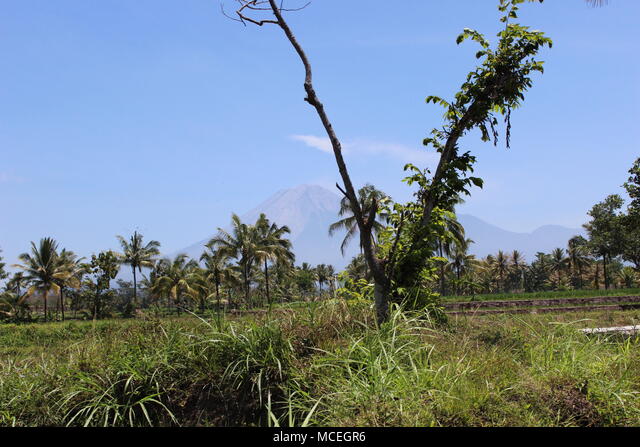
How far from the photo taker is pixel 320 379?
169 inches

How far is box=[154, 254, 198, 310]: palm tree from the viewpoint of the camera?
153 feet

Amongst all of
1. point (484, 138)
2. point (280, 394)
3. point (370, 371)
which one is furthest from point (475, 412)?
point (484, 138)

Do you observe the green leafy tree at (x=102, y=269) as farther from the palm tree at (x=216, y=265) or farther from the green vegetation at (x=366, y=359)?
the green vegetation at (x=366, y=359)

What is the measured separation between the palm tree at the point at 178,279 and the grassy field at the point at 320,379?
42327mm

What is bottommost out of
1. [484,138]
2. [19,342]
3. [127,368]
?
[19,342]

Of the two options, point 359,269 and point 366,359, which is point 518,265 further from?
point 366,359

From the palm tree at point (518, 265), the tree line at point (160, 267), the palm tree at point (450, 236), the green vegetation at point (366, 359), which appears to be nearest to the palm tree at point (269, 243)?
the tree line at point (160, 267)

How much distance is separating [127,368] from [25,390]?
124cm

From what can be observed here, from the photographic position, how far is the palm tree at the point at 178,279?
46.7 m

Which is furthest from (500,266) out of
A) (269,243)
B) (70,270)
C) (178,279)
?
(70,270)

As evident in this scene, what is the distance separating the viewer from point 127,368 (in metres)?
4.81

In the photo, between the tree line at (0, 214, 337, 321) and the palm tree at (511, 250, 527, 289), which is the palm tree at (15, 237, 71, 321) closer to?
the tree line at (0, 214, 337, 321)
